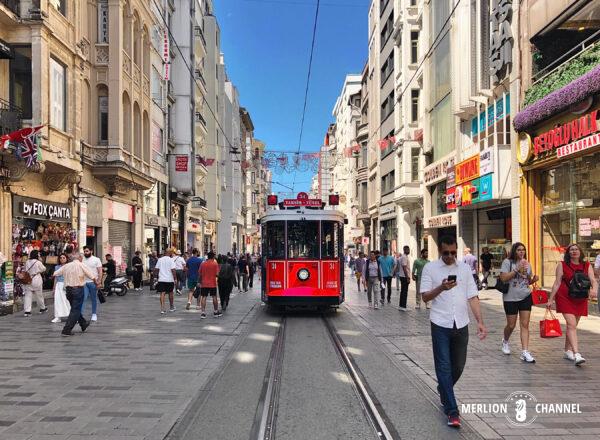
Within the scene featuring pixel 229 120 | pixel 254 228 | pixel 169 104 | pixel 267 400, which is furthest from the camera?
pixel 254 228

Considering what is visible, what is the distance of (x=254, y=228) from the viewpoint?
295 feet

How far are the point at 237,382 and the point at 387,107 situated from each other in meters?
37.7

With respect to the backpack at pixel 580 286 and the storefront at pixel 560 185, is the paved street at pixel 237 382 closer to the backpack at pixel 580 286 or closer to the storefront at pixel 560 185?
the backpack at pixel 580 286

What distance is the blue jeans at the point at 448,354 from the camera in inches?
215

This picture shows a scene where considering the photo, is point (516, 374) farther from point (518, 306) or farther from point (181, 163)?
point (181, 163)

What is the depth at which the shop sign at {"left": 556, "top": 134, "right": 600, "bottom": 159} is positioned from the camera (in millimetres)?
13921

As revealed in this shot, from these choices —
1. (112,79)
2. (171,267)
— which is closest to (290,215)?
(171,267)

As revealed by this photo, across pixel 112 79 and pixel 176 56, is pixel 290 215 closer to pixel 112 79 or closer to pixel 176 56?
pixel 112 79

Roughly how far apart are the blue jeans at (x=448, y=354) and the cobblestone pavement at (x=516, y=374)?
459 mm

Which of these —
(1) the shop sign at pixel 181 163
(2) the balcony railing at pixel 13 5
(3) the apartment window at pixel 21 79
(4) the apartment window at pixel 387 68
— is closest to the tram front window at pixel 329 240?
(3) the apartment window at pixel 21 79

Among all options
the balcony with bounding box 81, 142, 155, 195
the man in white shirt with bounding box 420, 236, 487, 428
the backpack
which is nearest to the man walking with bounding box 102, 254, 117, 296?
the balcony with bounding box 81, 142, 155, 195

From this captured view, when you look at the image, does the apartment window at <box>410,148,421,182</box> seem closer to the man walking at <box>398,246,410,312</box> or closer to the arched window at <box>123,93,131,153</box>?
the arched window at <box>123,93,131,153</box>

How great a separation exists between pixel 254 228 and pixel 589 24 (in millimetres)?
76029

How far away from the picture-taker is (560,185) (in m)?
16.8
